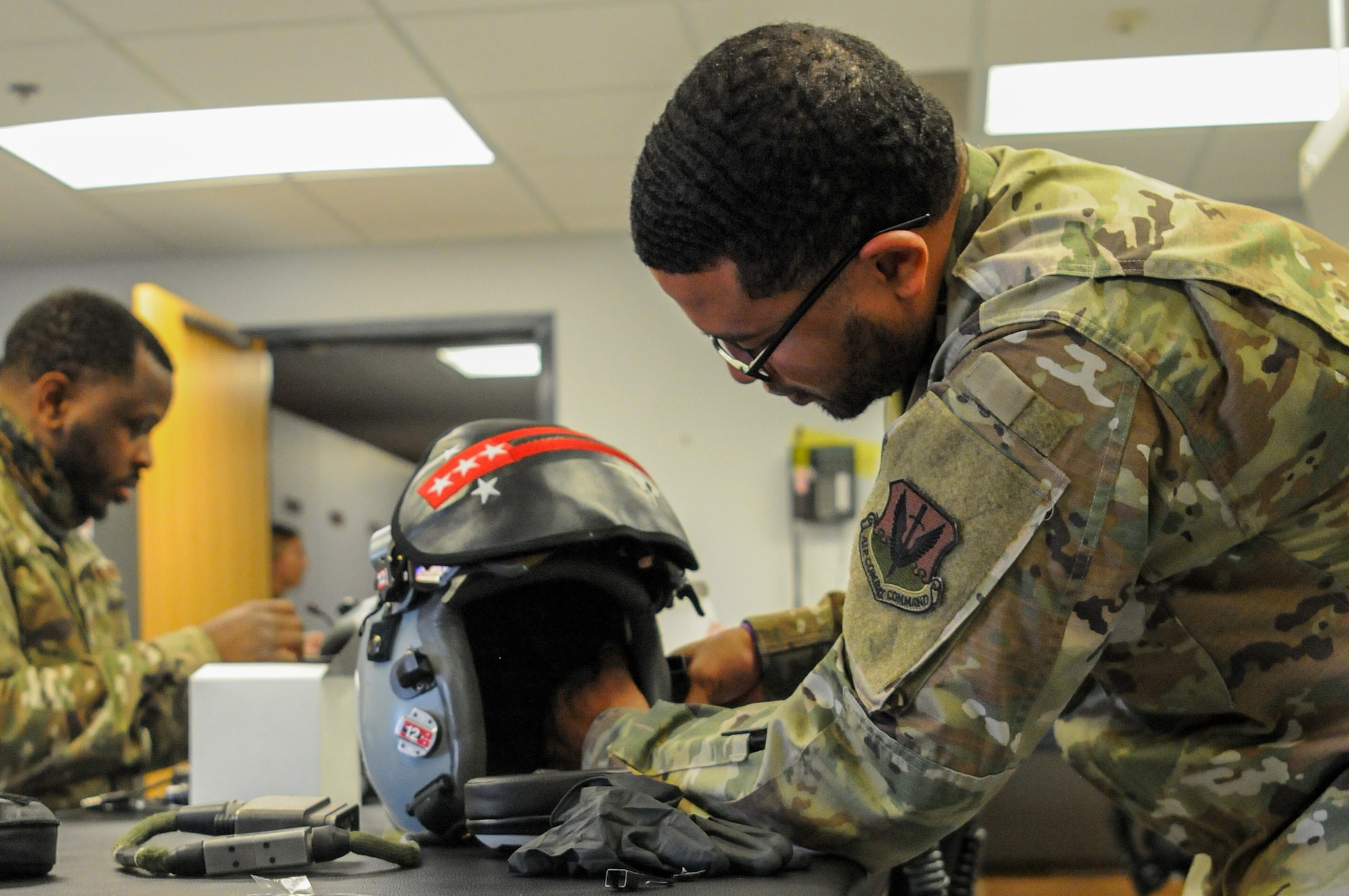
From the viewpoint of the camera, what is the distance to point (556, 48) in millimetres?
3074

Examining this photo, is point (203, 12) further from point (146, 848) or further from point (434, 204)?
point (146, 848)

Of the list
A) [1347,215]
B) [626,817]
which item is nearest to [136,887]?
[626,817]

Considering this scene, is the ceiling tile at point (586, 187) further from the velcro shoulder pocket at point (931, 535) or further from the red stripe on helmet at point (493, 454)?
the velcro shoulder pocket at point (931, 535)

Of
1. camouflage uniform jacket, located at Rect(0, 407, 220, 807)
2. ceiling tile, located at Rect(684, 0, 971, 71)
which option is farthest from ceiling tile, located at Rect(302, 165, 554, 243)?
camouflage uniform jacket, located at Rect(0, 407, 220, 807)

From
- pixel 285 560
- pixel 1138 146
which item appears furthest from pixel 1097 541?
pixel 285 560

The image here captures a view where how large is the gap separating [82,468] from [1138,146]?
3266mm

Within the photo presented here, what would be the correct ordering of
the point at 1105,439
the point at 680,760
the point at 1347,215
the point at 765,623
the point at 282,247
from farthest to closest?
1. the point at 282,247
2. the point at 1347,215
3. the point at 765,623
4. the point at 680,760
5. the point at 1105,439

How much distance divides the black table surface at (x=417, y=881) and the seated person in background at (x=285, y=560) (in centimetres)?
470

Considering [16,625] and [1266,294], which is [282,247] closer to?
[16,625]

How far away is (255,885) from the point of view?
29.9 inches

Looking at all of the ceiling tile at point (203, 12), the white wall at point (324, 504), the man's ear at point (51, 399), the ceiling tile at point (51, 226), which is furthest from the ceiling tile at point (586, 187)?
the white wall at point (324, 504)

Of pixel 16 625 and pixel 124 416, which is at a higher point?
pixel 124 416

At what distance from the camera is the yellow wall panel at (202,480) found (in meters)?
3.97

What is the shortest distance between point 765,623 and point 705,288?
454 millimetres
